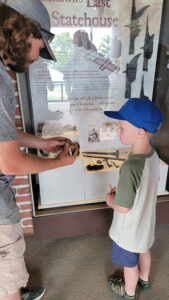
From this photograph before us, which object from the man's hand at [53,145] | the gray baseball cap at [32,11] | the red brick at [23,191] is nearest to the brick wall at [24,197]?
the red brick at [23,191]

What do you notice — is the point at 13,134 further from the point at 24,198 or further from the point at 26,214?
the point at 26,214

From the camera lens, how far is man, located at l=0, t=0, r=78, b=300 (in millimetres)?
996

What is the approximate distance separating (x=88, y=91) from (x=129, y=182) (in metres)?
1.00

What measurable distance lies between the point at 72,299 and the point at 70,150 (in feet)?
3.53

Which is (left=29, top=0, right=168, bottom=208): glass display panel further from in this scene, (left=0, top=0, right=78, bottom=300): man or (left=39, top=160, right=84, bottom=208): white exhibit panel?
(left=0, top=0, right=78, bottom=300): man

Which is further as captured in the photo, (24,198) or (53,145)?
Answer: (24,198)

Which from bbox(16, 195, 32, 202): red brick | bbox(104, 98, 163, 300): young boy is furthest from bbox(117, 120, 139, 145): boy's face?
bbox(16, 195, 32, 202): red brick

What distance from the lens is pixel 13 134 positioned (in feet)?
3.35

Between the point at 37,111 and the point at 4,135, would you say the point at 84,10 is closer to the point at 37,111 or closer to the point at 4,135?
the point at 37,111

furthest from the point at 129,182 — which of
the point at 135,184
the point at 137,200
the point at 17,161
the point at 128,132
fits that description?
the point at 17,161

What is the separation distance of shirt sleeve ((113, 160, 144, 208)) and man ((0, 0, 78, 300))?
302mm

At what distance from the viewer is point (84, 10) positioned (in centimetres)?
173

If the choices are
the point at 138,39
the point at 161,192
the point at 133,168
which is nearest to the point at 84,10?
the point at 138,39

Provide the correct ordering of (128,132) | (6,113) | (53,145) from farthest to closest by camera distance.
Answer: (53,145) < (128,132) < (6,113)
